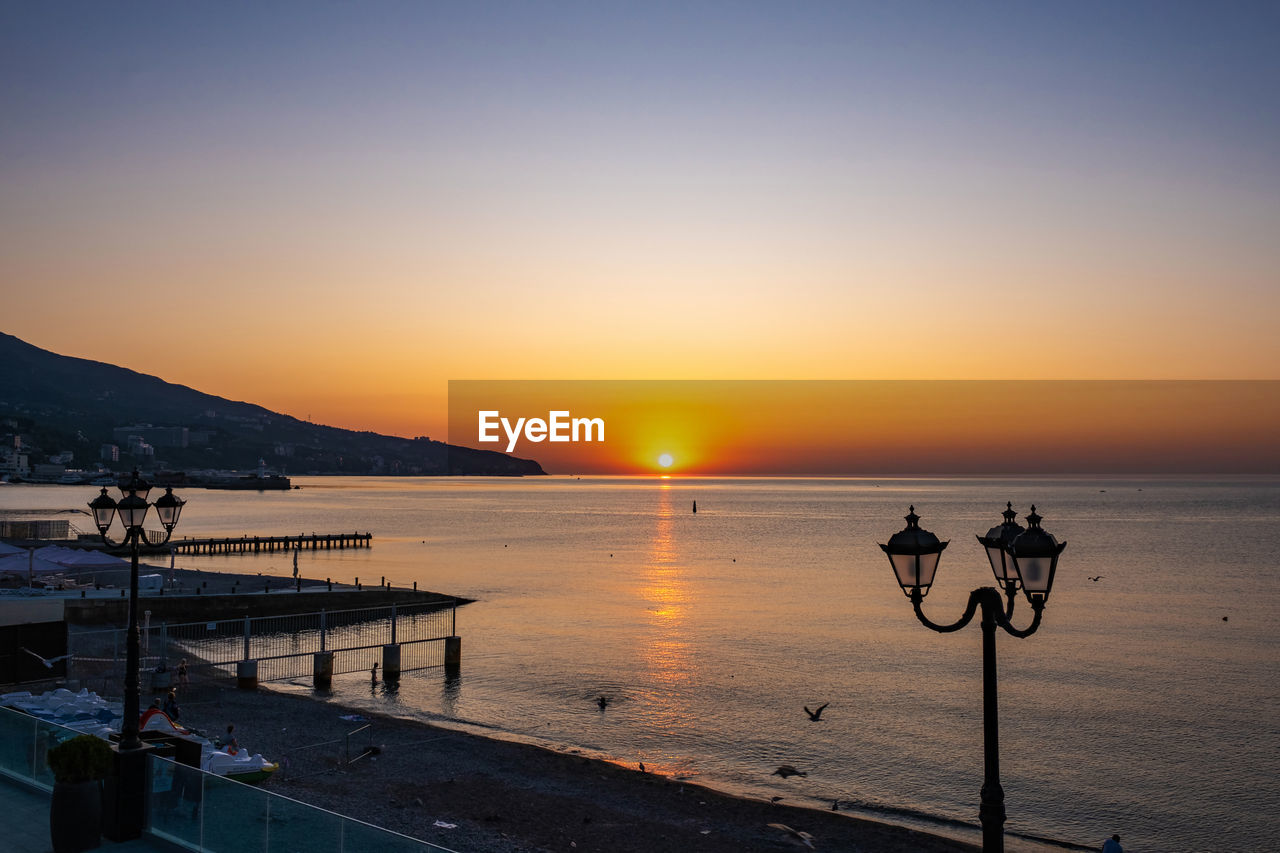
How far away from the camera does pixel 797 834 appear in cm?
2277

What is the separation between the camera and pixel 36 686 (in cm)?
2636

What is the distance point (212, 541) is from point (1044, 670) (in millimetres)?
84482

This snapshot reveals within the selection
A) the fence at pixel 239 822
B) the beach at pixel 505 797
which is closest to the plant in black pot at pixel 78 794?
the fence at pixel 239 822

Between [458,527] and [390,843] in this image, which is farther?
[458,527]

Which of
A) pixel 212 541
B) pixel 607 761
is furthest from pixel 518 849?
pixel 212 541

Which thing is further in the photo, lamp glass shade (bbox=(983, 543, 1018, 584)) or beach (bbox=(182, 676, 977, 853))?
beach (bbox=(182, 676, 977, 853))

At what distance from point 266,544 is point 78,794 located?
107883 mm

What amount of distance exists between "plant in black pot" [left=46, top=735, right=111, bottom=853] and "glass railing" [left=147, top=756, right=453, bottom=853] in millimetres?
603

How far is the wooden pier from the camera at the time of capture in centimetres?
10225

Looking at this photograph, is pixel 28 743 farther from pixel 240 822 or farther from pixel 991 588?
pixel 991 588

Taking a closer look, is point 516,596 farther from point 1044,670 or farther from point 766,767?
point 766,767

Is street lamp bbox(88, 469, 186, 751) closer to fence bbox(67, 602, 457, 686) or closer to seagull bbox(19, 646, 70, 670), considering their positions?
seagull bbox(19, 646, 70, 670)

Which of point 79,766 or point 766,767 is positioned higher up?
point 79,766

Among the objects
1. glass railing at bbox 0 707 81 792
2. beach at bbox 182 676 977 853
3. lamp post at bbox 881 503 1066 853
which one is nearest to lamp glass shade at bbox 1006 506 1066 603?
lamp post at bbox 881 503 1066 853
